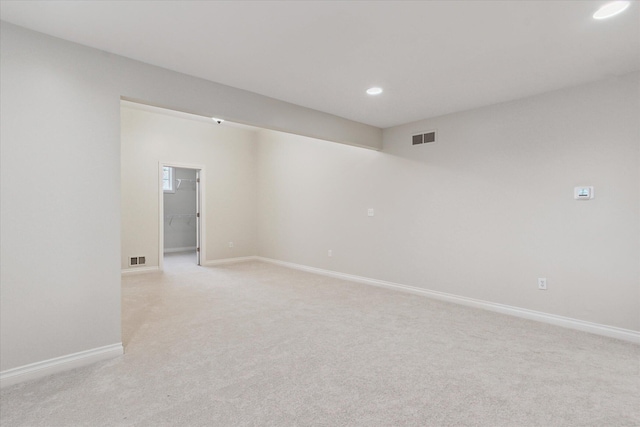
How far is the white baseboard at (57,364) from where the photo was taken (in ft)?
7.60

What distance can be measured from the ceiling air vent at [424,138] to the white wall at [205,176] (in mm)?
4217

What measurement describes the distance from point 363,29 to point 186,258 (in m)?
7.20

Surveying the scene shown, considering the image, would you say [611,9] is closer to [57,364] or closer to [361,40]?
[361,40]

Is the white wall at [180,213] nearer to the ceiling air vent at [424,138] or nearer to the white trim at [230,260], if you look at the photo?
the white trim at [230,260]

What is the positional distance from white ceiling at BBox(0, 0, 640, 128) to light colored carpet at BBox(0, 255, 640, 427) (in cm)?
257

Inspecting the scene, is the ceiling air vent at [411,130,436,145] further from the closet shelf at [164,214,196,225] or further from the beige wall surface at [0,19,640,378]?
the closet shelf at [164,214,196,225]

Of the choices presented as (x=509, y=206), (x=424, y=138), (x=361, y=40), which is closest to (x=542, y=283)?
(x=509, y=206)

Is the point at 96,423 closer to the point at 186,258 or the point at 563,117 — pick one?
the point at 563,117

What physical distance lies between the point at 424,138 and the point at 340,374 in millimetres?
3528

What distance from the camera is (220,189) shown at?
7.28m

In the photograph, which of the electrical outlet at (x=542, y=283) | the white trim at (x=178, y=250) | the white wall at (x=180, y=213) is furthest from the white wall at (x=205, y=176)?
the electrical outlet at (x=542, y=283)

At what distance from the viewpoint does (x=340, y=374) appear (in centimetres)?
248

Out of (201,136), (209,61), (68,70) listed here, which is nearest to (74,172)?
(68,70)

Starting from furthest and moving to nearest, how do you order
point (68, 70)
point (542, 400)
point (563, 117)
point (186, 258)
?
point (186, 258)
point (563, 117)
point (68, 70)
point (542, 400)
